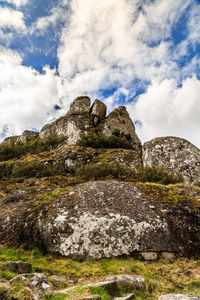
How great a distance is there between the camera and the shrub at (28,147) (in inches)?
797

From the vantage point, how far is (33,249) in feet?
20.9

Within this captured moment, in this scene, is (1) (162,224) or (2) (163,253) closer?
(2) (163,253)

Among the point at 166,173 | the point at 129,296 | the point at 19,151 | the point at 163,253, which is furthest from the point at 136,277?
the point at 19,151

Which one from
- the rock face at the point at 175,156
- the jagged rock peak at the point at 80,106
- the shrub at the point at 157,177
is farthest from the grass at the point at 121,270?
the jagged rock peak at the point at 80,106

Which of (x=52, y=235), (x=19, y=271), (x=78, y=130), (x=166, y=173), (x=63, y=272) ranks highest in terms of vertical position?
(x=78, y=130)

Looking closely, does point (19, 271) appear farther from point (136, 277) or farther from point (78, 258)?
point (136, 277)

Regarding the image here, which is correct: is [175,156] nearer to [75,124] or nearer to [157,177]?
[157,177]

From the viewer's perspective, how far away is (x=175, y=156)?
48.7 ft

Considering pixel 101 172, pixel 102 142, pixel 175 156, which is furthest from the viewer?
pixel 102 142

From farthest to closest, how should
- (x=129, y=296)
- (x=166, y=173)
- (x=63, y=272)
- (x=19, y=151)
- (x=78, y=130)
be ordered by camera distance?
(x=78, y=130) → (x=19, y=151) → (x=166, y=173) → (x=63, y=272) → (x=129, y=296)

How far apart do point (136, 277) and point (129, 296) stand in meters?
1.08

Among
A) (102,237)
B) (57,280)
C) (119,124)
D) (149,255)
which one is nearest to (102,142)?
(119,124)

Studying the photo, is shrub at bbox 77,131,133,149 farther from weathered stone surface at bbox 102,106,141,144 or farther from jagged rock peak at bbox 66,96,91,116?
jagged rock peak at bbox 66,96,91,116

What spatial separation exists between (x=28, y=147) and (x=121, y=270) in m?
20.7
